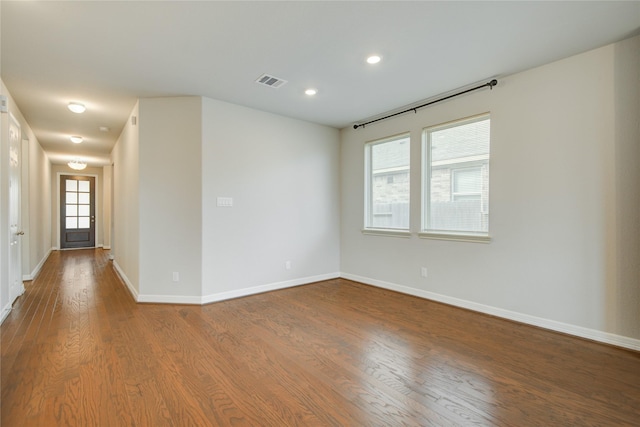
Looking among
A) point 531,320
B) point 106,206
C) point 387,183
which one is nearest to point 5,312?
point 387,183

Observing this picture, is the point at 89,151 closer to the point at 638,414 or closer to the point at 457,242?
the point at 457,242

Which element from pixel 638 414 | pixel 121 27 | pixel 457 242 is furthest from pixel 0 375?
pixel 457 242

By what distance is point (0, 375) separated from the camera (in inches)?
84.2

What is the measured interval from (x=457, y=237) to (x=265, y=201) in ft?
8.77

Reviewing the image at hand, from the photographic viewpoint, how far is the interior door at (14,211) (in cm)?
359

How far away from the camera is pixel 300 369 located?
2283mm

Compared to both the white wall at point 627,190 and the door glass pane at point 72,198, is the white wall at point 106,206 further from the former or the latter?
the white wall at point 627,190

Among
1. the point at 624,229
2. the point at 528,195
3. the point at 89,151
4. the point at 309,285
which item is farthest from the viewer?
the point at 89,151

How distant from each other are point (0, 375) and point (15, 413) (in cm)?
64

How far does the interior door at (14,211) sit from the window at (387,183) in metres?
4.69

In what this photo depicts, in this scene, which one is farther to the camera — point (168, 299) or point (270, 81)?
point (168, 299)

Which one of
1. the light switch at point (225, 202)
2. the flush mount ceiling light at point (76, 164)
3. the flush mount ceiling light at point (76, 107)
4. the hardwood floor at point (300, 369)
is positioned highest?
the flush mount ceiling light at point (76, 107)

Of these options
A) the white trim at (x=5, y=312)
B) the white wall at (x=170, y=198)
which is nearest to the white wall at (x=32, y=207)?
the white trim at (x=5, y=312)

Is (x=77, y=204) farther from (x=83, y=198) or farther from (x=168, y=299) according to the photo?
(x=168, y=299)
